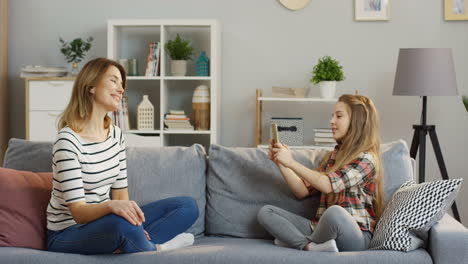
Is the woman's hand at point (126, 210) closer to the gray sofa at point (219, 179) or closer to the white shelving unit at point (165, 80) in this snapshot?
the gray sofa at point (219, 179)

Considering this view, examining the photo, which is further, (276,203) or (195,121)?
(195,121)

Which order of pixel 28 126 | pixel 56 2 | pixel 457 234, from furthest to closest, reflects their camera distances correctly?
1. pixel 56 2
2. pixel 28 126
3. pixel 457 234

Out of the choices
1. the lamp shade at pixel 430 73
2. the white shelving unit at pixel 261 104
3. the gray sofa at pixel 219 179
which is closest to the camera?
the gray sofa at pixel 219 179

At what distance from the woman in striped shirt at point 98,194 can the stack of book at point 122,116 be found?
187cm

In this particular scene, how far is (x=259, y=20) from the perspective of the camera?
446cm

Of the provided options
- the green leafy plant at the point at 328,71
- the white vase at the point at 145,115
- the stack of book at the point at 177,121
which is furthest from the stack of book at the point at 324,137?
the white vase at the point at 145,115

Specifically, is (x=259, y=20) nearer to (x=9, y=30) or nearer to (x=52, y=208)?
(x=9, y=30)

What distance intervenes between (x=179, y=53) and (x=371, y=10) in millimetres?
1445

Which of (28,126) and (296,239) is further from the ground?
(28,126)

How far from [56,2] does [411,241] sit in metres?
3.47

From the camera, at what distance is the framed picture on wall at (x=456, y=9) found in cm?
433

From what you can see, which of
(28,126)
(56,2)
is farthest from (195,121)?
(56,2)

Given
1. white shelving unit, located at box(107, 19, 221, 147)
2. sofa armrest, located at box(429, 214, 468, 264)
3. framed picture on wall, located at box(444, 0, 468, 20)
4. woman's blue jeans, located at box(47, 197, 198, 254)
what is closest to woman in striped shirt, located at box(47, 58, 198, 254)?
woman's blue jeans, located at box(47, 197, 198, 254)

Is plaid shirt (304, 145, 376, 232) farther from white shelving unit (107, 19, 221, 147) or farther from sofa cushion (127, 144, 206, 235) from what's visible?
white shelving unit (107, 19, 221, 147)
